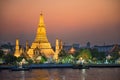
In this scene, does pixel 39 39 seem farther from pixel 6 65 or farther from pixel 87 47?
pixel 6 65

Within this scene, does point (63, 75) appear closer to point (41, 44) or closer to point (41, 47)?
point (41, 47)

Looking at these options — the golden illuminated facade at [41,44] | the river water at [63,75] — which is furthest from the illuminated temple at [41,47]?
the river water at [63,75]

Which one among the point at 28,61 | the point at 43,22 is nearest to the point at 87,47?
the point at 43,22

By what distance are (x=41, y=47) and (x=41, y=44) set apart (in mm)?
211

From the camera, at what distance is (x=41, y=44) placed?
25.7 m

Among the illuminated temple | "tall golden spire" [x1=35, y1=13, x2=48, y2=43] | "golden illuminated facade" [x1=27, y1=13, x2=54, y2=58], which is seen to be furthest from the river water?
"tall golden spire" [x1=35, y1=13, x2=48, y2=43]

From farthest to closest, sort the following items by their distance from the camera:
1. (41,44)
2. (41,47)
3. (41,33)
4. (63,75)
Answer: (41,33) → (41,44) → (41,47) → (63,75)

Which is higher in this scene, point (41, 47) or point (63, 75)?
point (41, 47)

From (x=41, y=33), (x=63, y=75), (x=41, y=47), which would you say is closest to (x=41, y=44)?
(x=41, y=47)

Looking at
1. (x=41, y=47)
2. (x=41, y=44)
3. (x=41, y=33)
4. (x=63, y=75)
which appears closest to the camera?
(x=63, y=75)

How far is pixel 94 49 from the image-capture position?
88.4 feet

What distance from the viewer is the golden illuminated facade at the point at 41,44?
2542 cm

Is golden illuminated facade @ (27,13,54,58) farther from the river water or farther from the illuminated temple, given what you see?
the river water

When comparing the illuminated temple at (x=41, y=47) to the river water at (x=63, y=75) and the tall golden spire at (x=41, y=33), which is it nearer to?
the tall golden spire at (x=41, y=33)
